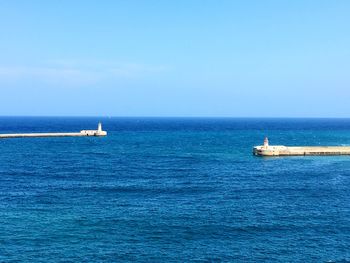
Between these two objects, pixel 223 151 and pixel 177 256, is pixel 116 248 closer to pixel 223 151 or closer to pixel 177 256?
pixel 177 256

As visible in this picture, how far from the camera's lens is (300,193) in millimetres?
68562

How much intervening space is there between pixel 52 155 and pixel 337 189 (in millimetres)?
75627

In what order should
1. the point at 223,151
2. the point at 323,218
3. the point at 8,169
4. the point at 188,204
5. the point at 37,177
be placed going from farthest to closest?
the point at 223,151 → the point at 8,169 → the point at 37,177 → the point at 188,204 → the point at 323,218

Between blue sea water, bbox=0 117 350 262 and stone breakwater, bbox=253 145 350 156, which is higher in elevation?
stone breakwater, bbox=253 145 350 156

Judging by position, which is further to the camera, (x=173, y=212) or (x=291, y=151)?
(x=291, y=151)

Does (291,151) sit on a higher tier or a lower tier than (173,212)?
higher

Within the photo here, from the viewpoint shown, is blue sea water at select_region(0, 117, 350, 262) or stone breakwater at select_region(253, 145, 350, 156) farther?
stone breakwater at select_region(253, 145, 350, 156)

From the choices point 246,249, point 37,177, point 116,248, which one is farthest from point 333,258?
point 37,177

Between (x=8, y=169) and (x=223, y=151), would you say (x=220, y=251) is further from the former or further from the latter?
(x=223, y=151)

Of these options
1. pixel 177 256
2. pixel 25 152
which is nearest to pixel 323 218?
pixel 177 256

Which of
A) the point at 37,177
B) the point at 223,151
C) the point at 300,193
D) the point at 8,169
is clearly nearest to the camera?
the point at 300,193

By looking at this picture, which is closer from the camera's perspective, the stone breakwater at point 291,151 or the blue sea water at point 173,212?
the blue sea water at point 173,212

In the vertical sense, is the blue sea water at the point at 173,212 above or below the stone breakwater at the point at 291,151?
below

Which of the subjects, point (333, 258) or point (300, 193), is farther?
point (300, 193)
